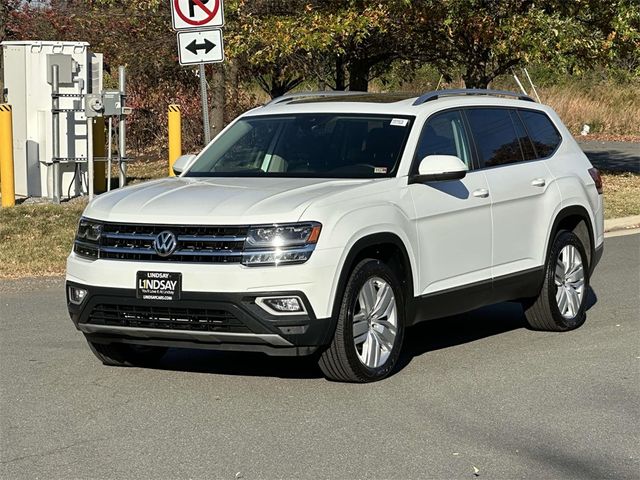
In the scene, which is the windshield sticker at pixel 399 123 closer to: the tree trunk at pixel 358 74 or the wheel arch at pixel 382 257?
the wheel arch at pixel 382 257

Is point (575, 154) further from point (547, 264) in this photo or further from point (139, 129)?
point (139, 129)

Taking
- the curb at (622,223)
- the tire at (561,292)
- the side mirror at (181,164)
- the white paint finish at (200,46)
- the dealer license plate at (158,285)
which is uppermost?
the white paint finish at (200,46)

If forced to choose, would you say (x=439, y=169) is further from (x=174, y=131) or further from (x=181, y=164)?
(x=174, y=131)

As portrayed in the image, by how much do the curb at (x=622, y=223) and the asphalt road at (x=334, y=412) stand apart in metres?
7.61

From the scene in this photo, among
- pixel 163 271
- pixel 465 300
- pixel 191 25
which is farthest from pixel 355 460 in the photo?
pixel 191 25

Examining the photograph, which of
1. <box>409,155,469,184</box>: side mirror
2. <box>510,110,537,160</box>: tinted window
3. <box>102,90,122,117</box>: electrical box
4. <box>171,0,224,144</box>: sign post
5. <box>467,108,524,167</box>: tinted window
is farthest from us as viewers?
<box>102,90,122,117</box>: electrical box

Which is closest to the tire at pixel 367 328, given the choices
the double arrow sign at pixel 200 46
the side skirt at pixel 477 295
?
the side skirt at pixel 477 295

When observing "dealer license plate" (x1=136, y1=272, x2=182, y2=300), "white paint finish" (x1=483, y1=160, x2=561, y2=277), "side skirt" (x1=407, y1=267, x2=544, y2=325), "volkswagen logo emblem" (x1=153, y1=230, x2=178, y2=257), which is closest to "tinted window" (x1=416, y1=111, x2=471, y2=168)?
"white paint finish" (x1=483, y1=160, x2=561, y2=277)

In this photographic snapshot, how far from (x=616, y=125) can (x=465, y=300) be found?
104 feet

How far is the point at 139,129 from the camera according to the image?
90.8ft

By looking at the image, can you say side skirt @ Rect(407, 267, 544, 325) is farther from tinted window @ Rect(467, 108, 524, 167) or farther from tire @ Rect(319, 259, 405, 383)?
tinted window @ Rect(467, 108, 524, 167)

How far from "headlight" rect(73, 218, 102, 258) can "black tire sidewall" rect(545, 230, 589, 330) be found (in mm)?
3390

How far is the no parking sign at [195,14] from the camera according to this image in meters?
13.7

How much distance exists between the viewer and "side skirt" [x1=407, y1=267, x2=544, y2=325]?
27.5 ft
